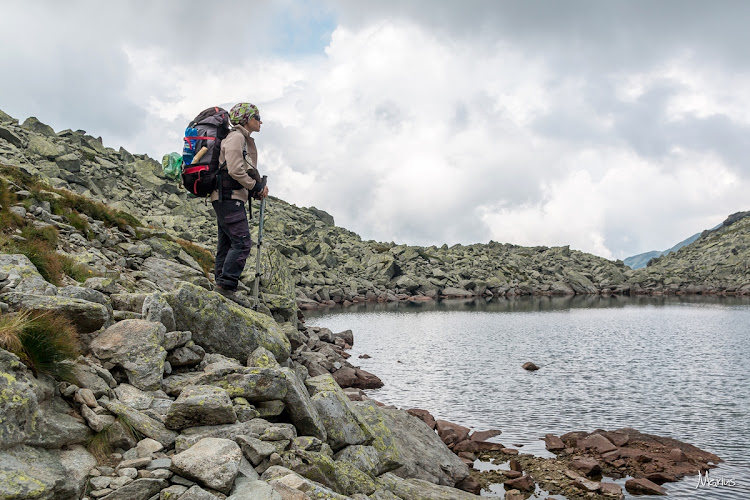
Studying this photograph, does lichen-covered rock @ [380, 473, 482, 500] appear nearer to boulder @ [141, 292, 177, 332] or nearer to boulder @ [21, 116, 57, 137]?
boulder @ [141, 292, 177, 332]

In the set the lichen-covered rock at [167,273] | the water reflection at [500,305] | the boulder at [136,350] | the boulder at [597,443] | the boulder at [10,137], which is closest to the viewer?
the boulder at [136,350]

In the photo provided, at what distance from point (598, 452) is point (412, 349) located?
24.1m

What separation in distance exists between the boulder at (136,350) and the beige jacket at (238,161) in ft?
14.0

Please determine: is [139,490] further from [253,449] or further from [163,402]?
[163,402]

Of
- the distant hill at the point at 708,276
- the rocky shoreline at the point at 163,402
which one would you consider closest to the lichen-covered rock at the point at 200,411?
the rocky shoreline at the point at 163,402

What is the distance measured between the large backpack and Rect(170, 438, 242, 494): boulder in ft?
22.9

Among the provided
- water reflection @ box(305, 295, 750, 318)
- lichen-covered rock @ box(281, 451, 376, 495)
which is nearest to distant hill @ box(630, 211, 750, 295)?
water reflection @ box(305, 295, 750, 318)

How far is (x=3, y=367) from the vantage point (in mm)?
5758

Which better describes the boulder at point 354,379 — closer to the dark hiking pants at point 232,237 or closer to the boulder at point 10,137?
the dark hiking pants at point 232,237

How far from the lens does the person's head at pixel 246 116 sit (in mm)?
12219

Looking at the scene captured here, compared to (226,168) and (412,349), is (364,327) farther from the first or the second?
(226,168)

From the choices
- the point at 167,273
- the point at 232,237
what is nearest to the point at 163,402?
the point at 232,237

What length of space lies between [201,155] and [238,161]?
864 mm

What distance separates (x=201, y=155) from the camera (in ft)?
38.0
